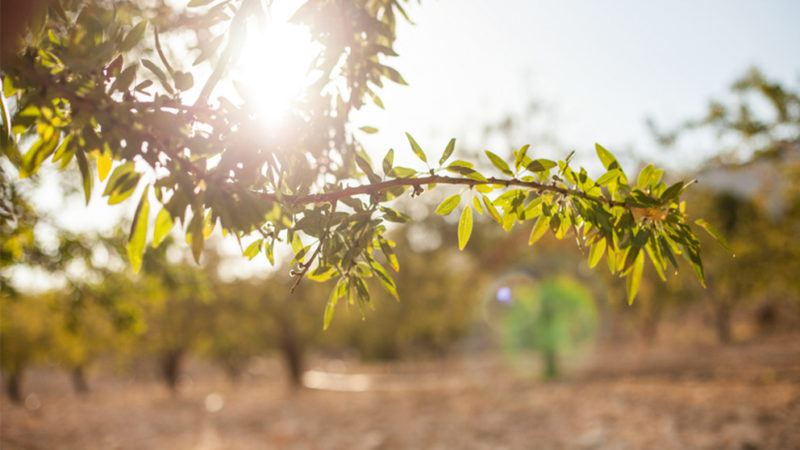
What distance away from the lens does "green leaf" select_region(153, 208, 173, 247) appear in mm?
1333

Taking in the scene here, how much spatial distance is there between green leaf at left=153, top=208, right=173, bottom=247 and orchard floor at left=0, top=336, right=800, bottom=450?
651cm

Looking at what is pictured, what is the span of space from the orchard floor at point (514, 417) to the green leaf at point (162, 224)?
6.51 metres

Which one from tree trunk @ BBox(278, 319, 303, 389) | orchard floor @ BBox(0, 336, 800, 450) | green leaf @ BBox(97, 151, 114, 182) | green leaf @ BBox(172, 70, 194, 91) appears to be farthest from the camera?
tree trunk @ BBox(278, 319, 303, 389)

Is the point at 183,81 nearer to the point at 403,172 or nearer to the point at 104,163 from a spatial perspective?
the point at 104,163

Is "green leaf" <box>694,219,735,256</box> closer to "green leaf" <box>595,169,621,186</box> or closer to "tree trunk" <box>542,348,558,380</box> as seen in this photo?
"green leaf" <box>595,169,621,186</box>

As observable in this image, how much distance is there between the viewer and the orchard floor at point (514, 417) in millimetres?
6488

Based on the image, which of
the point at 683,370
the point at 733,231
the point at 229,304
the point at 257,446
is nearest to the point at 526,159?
the point at 257,446

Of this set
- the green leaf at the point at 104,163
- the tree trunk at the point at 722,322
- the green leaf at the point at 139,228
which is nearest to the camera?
the green leaf at the point at 139,228

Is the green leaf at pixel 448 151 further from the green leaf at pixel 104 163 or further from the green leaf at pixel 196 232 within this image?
the green leaf at pixel 104 163

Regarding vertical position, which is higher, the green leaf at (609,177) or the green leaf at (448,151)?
the green leaf at (448,151)

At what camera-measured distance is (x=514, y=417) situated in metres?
8.67

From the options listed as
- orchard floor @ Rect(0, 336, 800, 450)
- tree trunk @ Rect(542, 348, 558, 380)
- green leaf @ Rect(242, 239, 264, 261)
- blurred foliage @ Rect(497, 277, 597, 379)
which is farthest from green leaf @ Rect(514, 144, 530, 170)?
tree trunk @ Rect(542, 348, 558, 380)

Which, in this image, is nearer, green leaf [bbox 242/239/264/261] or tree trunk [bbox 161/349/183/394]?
green leaf [bbox 242/239/264/261]

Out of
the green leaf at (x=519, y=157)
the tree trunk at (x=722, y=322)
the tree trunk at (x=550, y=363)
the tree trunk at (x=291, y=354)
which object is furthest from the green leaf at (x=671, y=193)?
the tree trunk at (x=722, y=322)
